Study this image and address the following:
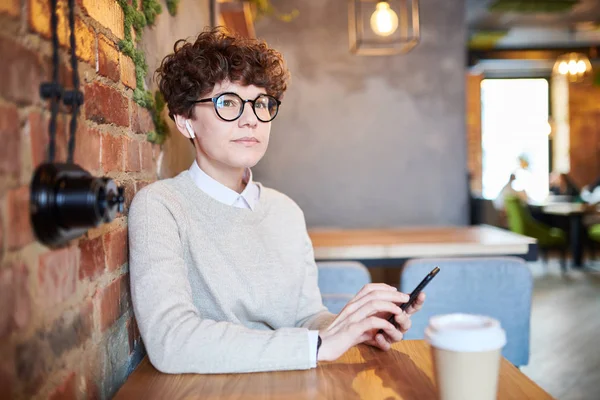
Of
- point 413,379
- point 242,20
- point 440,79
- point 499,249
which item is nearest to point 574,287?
point 440,79

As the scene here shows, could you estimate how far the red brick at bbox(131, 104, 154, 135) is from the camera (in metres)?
1.29

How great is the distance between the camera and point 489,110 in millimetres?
11070

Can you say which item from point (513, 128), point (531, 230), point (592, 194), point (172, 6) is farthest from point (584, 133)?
point (172, 6)

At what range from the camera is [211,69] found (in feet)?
4.33

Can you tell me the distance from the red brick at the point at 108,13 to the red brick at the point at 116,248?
406 millimetres

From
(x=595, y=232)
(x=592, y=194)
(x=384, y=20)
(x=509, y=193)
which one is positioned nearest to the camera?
(x=384, y=20)

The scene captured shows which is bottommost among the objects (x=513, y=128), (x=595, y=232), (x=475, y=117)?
(x=595, y=232)

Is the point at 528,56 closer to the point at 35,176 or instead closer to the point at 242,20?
the point at 242,20

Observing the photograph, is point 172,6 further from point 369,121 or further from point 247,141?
point 369,121

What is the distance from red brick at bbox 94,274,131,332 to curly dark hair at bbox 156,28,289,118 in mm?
452

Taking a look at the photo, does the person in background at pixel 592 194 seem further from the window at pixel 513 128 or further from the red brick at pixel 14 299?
the red brick at pixel 14 299

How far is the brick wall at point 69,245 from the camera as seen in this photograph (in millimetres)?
664

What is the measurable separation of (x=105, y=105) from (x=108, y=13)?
7.6 inches

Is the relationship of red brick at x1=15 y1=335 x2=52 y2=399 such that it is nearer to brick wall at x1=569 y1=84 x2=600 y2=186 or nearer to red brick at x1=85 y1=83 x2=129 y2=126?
red brick at x1=85 y1=83 x2=129 y2=126
